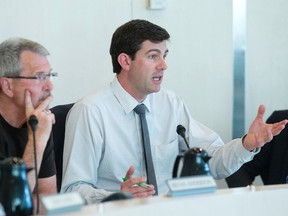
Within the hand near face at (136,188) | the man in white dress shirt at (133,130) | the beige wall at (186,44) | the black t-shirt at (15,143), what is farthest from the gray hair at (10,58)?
Answer: the beige wall at (186,44)

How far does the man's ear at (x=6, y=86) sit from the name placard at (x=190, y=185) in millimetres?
966

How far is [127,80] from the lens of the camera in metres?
2.88

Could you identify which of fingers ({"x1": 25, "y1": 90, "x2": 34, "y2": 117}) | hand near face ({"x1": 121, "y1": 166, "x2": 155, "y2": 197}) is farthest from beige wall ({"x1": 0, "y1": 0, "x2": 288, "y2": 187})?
hand near face ({"x1": 121, "y1": 166, "x2": 155, "y2": 197})

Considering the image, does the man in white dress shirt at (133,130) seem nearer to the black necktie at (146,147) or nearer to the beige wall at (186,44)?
the black necktie at (146,147)

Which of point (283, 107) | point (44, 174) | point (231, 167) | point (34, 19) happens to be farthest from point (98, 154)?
point (283, 107)

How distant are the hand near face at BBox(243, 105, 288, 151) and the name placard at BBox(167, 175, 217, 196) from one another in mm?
884

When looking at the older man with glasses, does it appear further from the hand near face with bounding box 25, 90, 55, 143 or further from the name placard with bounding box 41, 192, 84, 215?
the name placard with bounding box 41, 192, 84, 215

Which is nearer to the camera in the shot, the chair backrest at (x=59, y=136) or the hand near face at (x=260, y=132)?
the hand near face at (x=260, y=132)

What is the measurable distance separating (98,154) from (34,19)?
38.4 inches

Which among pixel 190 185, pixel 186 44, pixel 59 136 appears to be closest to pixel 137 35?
pixel 59 136

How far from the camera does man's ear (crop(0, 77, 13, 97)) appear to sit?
2396mm

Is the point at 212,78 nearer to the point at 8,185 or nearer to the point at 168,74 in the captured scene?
the point at 168,74

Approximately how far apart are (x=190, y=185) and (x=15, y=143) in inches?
37.3

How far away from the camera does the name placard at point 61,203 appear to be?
1435mm
